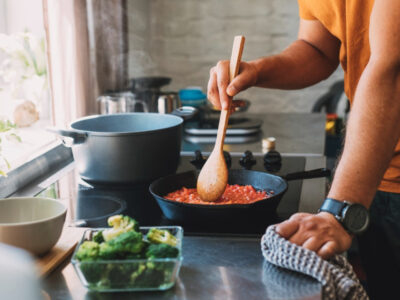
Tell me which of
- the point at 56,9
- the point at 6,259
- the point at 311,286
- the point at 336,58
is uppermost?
the point at 56,9

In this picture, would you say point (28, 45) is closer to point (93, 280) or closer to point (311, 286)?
point (93, 280)

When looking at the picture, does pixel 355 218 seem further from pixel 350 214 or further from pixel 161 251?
pixel 161 251

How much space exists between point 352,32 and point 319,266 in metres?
0.80

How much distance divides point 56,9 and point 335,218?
122 centimetres

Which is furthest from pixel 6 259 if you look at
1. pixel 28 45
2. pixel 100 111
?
pixel 100 111

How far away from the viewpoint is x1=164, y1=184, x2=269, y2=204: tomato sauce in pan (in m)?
1.14

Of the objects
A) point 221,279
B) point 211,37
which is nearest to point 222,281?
point 221,279

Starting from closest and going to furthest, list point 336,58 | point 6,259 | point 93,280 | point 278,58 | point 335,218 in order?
point 6,259, point 93,280, point 335,218, point 278,58, point 336,58

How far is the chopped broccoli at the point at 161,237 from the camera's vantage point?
0.86 metres

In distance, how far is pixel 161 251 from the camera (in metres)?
0.78

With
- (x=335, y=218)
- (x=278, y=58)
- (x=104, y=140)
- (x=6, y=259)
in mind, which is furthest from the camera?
(x=278, y=58)

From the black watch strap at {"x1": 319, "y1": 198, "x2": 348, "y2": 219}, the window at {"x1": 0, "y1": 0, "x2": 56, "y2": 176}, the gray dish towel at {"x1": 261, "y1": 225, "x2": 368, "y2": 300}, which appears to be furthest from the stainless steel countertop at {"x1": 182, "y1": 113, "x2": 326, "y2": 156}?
the gray dish towel at {"x1": 261, "y1": 225, "x2": 368, "y2": 300}

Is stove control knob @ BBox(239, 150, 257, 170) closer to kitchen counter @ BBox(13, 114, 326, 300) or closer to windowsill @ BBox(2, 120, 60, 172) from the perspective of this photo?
kitchen counter @ BBox(13, 114, 326, 300)

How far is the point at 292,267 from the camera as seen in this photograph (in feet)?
2.77
